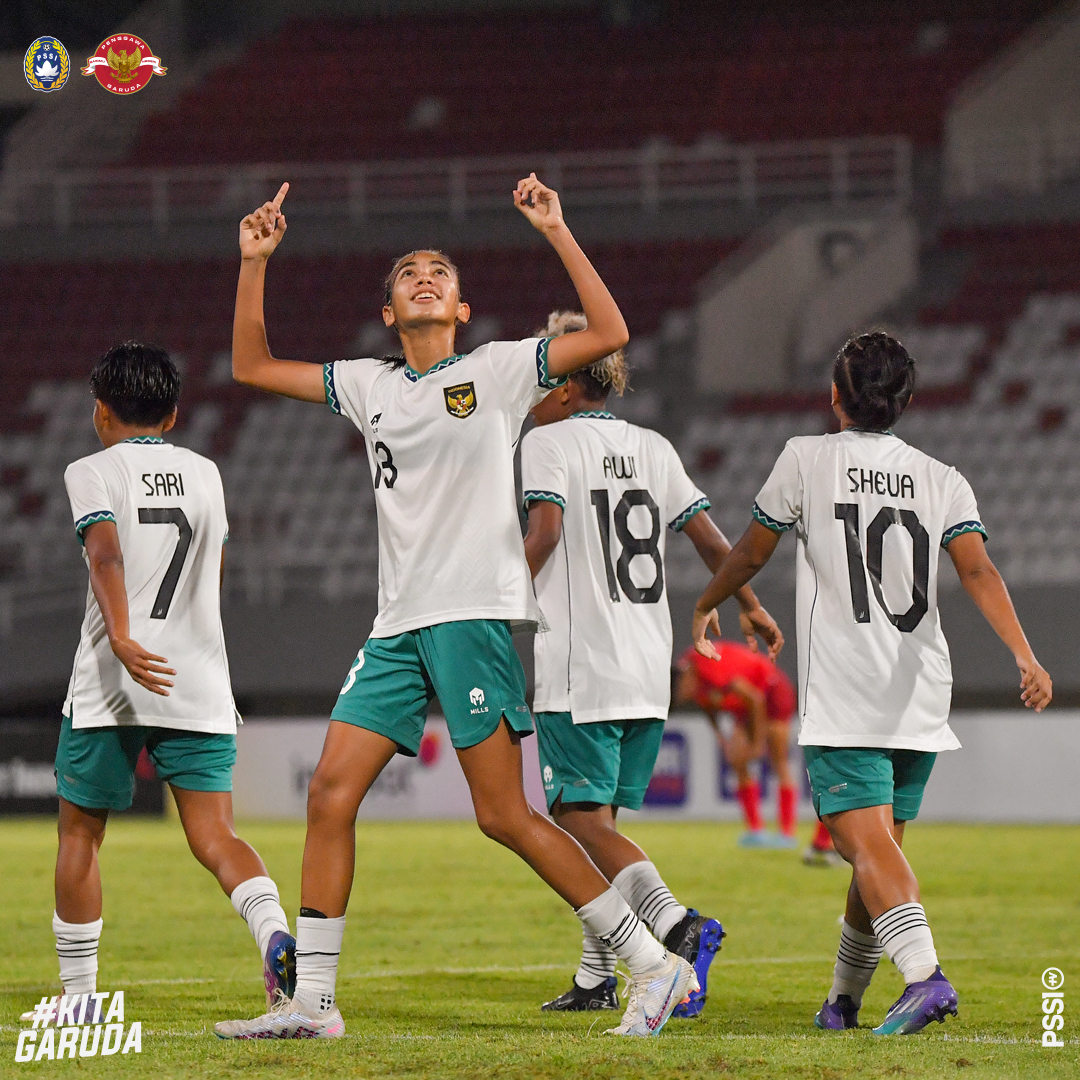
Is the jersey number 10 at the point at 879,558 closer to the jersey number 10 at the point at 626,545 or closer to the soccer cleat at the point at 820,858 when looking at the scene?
the jersey number 10 at the point at 626,545

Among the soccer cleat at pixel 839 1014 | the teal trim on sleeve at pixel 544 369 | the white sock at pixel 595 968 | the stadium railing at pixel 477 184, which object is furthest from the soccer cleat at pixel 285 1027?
the stadium railing at pixel 477 184

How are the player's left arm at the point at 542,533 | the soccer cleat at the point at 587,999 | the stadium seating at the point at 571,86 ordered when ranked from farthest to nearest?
the stadium seating at the point at 571,86 < the player's left arm at the point at 542,533 < the soccer cleat at the point at 587,999

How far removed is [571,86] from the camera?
88.2 ft

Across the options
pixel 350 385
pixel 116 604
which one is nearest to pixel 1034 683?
pixel 350 385

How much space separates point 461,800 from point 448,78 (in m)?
14.2

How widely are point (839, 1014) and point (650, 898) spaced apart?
27.0 inches

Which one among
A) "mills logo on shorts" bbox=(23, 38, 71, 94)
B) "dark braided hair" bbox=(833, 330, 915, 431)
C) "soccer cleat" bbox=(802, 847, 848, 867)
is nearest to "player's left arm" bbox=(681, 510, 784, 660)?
"dark braided hair" bbox=(833, 330, 915, 431)

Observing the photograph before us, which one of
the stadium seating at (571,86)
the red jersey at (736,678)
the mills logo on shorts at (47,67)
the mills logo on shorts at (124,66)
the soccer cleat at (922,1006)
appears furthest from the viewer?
the stadium seating at (571,86)

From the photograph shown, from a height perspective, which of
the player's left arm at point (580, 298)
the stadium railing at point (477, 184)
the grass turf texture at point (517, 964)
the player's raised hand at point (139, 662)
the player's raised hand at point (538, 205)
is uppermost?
the stadium railing at point (477, 184)

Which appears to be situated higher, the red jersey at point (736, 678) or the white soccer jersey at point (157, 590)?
the white soccer jersey at point (157, 590)

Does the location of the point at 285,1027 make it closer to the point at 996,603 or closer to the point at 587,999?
the point at 587,999

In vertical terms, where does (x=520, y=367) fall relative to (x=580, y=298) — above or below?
below

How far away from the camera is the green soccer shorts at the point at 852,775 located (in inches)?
191

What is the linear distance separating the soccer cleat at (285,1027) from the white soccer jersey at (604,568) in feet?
4.76
